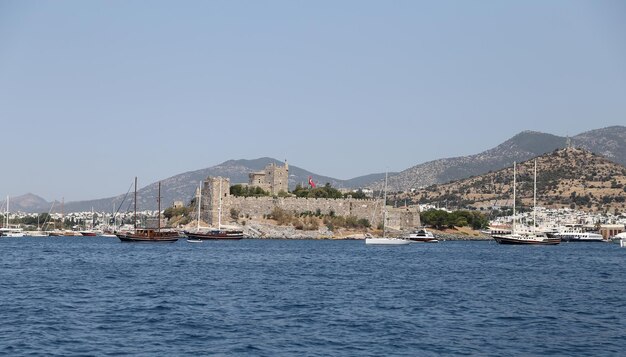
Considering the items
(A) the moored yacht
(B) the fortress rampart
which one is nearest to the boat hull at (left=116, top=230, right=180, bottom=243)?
(B) the fortress rampart

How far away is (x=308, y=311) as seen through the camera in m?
20.2

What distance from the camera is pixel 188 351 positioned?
15.2 metres

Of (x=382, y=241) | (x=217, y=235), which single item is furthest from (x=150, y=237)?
(x=382, y=241)

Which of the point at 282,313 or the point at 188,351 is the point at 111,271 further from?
the point at 188,351

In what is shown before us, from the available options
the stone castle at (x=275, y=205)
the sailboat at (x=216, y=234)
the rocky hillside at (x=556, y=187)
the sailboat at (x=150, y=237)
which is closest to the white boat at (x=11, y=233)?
the stone castle at (x=275, y=205)

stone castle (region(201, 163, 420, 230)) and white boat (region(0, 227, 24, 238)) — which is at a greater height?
stone castle (region(201, 163, 420, 230))

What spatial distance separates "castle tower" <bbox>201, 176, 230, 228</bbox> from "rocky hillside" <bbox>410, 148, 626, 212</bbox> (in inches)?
1823

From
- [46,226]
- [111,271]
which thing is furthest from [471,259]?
[46,226]

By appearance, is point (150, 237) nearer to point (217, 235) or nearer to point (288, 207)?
point (217, 235)

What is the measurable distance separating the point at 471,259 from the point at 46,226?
76.8 metres

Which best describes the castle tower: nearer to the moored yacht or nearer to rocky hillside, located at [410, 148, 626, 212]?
the moored yacht

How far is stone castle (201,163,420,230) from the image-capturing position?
74812 millimetres

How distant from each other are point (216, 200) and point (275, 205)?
5.45 metres

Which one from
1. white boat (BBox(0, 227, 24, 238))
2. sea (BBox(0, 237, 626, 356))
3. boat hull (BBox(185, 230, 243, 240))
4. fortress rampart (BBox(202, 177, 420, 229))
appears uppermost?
fortress rampart (BBox(202, 177, 420, 229))
